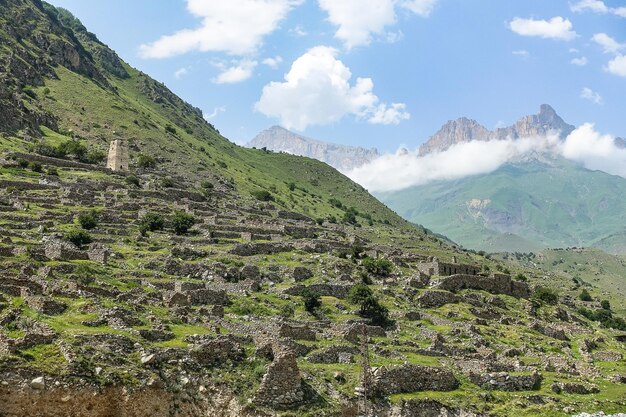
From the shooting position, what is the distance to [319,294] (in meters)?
57.9

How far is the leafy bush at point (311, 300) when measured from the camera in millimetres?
54562

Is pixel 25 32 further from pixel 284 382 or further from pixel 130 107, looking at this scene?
pixel 284 382

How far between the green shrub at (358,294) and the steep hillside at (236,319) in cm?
10

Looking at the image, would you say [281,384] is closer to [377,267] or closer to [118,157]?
[377,267]

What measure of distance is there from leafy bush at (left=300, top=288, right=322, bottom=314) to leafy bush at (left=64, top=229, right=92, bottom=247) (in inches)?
795

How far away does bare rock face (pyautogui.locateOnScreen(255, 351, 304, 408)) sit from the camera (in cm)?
3080

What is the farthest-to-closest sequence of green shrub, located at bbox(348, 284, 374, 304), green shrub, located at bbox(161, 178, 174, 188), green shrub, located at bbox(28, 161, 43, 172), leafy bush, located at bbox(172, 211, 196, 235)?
green shrub, located at bbox(161, 178, 174, 188) < green shrub, located at bbox(28, 161, 43, 172) < leafy bush, located at bbox(172, 211, 196, 235) < green shrub, located at bbox(348, 284, 374, 304)

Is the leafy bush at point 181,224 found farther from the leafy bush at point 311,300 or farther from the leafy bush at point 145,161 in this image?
the leafy bush at point 145,161

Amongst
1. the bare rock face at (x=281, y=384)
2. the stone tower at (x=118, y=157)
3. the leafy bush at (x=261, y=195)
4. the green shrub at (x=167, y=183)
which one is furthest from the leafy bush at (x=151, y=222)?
the leafy bush at (x=261, y=195)

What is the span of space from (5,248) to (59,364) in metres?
25.7

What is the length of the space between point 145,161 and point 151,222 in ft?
188

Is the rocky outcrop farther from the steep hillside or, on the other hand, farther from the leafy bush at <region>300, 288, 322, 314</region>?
the leafy bush at <region>300, 288, 322, 314</region>

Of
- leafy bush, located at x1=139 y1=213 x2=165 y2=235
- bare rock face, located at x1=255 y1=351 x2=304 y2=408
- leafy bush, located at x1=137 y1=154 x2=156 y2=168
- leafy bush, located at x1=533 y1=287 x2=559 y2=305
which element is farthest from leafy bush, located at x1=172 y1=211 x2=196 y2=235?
leafy bush, located at x1=137 y1=154 x2=156 y2=168

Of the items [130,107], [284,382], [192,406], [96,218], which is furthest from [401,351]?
[130,107]
